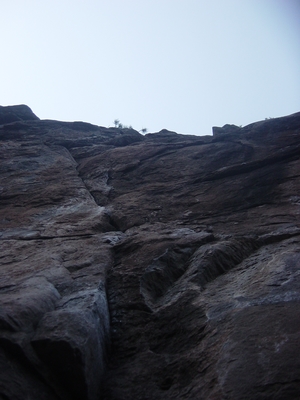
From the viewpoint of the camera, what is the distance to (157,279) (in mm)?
6223

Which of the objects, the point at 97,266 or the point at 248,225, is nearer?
the point at 97,266

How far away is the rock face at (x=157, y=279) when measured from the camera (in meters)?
4.09

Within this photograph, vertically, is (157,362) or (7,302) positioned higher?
(7,302)

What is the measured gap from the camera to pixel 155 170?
12.6 metres

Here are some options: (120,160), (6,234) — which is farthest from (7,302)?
(120,160)

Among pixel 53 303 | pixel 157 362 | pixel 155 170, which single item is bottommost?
pixel 157 362

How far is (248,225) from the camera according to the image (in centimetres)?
779

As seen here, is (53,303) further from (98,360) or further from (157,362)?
(157,362)

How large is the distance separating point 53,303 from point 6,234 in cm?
421

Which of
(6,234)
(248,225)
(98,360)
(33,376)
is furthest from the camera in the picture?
(6,234)

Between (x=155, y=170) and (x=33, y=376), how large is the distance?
30.3 ft

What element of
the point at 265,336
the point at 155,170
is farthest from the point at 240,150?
the point at 265,336

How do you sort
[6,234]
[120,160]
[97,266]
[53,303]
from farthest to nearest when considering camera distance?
[120,160]
[6,234]
[97,266]
[53,303]

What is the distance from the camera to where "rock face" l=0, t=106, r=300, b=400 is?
409 centimetres
